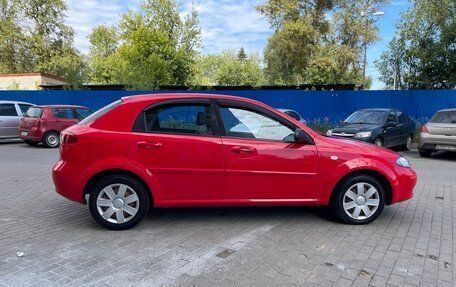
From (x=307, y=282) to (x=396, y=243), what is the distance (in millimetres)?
1556

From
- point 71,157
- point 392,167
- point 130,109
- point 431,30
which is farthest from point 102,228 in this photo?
point 431,30

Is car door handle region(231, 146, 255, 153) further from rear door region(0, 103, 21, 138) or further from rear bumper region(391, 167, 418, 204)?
rear door region(0, 103, 21, 138)

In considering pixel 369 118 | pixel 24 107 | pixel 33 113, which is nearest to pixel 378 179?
pixel 369 118

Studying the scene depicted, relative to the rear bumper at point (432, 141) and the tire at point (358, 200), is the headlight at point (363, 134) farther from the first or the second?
the tire at point (358, 200)

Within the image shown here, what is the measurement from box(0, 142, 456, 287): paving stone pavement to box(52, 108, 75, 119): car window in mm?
8448

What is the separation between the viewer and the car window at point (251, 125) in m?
4.67

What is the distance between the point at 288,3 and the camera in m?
27.4

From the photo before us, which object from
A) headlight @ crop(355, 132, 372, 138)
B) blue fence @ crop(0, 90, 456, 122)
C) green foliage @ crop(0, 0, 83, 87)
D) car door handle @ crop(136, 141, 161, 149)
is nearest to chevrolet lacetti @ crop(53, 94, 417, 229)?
car door handle @ crop(136, 141, 161, 149)

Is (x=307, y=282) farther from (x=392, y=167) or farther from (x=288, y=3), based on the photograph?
(x=288, y=3)

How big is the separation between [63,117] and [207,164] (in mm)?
11152

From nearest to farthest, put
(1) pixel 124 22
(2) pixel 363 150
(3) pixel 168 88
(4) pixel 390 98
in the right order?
1. (2) pixel 363 150
2. (4) pixel 390 98
3. (3) pixel 168 88
4. (1) pixel 124 22

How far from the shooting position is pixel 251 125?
15.5 feet

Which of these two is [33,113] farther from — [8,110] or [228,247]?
[228,247]

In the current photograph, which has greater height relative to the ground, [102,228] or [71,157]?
[71,157]
